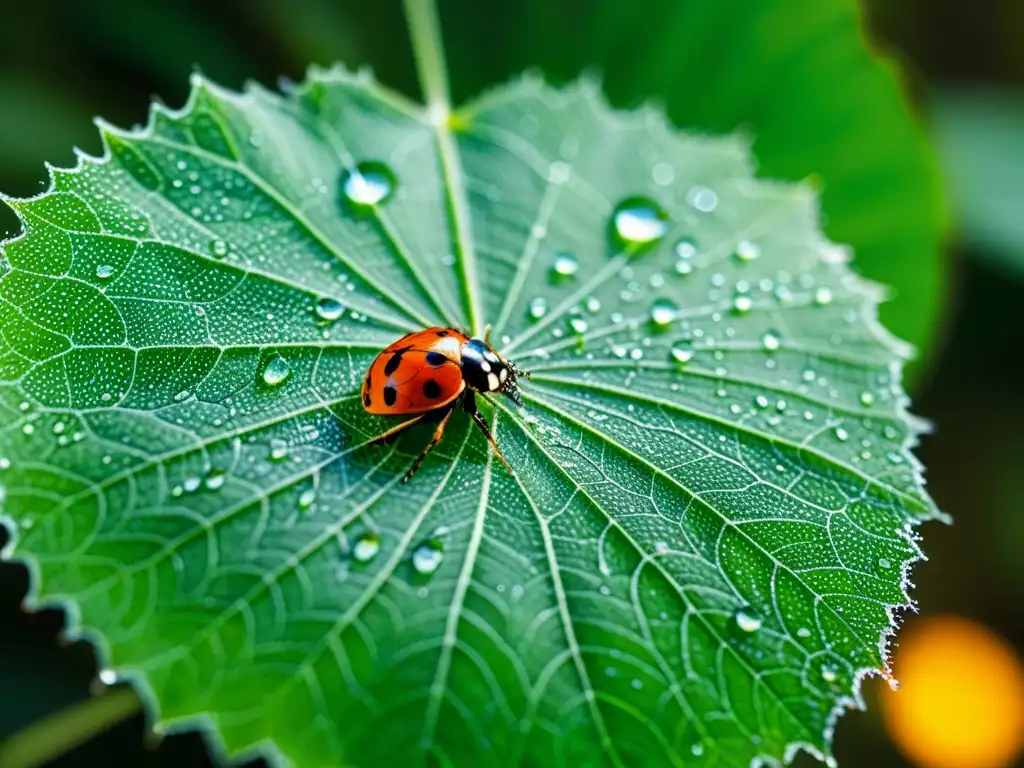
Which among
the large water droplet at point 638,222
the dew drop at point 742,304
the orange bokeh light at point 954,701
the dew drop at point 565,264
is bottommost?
the orange bokeh light at point 954,701

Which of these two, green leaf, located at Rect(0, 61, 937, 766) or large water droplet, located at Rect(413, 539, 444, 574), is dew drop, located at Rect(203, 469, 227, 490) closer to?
green leaf, located at Rect(0, 61, 937, 766)

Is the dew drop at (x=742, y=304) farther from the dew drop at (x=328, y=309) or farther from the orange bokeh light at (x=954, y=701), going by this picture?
the orange bokeh light at (x=954, y=701)

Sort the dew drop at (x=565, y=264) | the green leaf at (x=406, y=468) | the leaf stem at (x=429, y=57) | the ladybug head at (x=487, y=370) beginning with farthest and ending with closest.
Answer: the leaf stem at (x=429, y=57), the dew drop at (x=565, y=264), the ladybug head at (x=487, y=370), the green leaf at (x=406, y=468)

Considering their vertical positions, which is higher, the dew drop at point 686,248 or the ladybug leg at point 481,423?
the dew drop at point 686,248

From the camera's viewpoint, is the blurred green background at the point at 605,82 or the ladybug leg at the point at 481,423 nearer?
the ladybug leg at the point at 481,423

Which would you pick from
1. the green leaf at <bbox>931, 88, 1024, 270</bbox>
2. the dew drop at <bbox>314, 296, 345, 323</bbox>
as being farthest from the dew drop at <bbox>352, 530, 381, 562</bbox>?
the green leaf at <bbox>931, 88, 1024, 270</bbox>

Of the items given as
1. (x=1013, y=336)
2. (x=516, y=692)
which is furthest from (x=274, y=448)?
(x=1013, y=336)

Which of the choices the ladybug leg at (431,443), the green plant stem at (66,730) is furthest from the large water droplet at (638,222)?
the green plant stem at (66,730)
